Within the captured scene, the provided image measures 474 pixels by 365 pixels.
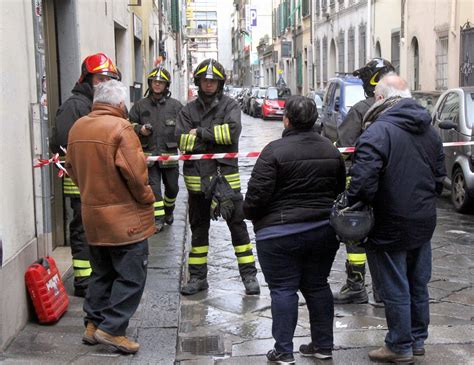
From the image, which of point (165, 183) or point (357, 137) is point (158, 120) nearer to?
point (165, 183)

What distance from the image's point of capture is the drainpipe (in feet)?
17.0

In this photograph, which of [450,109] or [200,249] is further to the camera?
[450,109]

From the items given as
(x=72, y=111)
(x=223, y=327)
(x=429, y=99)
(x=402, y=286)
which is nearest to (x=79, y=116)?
(x=72, y=111)

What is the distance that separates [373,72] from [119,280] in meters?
2.65

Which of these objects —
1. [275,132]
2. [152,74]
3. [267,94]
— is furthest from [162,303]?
[267,94]

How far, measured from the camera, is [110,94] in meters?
4.55

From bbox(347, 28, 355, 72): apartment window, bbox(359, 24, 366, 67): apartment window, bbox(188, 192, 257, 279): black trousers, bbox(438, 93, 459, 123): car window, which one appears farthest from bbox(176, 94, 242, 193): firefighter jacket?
bbox(347, 28, 355, 72): apartment window

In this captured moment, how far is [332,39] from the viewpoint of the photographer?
36094 mm

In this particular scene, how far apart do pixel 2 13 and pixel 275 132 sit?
2147cm

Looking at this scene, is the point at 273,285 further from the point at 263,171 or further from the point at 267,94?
the point at 267,94

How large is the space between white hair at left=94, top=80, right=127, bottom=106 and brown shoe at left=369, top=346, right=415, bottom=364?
2235mm

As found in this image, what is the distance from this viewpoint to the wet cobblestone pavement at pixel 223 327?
4543 mm

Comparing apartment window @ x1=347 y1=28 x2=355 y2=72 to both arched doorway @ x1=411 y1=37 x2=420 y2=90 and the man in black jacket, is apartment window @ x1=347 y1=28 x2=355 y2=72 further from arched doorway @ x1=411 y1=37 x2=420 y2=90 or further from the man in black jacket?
the man in black jacket

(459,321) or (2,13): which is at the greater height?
(2,13)
